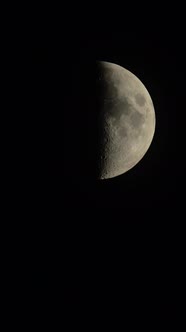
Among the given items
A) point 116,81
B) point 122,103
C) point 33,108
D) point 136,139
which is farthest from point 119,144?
point 33,108

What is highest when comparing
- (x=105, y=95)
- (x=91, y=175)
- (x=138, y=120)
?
(x=105, y=95)

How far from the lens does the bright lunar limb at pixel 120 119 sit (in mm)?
4633

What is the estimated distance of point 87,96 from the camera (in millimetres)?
4570

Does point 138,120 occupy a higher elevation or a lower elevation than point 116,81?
lower

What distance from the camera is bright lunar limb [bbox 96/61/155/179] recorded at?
4.63m

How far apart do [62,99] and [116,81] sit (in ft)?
3.03

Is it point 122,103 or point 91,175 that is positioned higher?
point 122,103

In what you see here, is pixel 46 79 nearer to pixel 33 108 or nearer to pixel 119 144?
pixel 33 108

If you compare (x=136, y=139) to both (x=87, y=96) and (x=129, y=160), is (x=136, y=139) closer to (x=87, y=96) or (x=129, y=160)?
(x=129, y=160)

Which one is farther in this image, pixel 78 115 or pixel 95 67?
pixel 95 67

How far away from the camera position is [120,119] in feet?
15.2

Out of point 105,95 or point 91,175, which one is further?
point 91,175

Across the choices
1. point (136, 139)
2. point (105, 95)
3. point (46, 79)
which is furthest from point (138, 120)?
point (46, 79)

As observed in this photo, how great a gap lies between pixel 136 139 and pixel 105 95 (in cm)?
77
